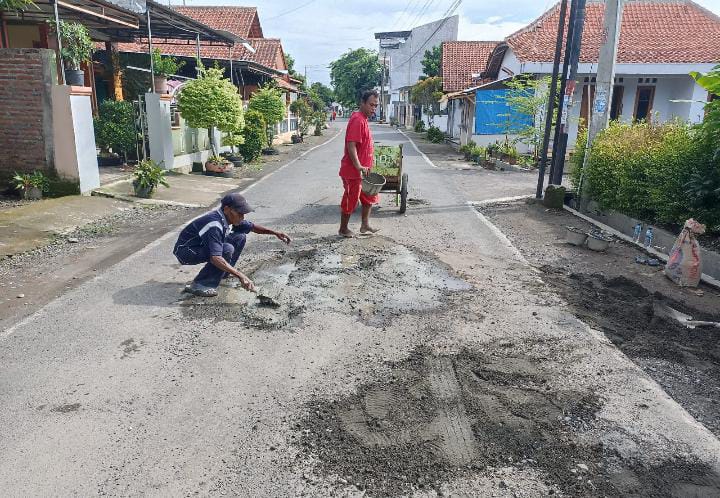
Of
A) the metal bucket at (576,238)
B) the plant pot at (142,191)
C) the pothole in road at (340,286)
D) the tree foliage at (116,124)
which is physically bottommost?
the pothole in road at (340,286)

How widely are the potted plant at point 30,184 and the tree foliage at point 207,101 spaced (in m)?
5.21

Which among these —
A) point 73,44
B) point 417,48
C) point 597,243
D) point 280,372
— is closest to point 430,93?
point 73,44

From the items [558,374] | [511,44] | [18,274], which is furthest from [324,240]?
[511,44]

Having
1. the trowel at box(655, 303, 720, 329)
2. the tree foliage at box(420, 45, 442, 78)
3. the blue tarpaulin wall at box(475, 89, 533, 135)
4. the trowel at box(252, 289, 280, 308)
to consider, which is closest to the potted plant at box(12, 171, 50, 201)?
the trowel at box(252, 289, 280, 308)

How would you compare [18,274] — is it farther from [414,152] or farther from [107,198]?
[414,152]

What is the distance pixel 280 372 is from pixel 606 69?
29.2 ft

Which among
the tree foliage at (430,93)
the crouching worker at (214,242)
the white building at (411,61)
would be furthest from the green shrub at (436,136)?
the crouching worker at (214,242)

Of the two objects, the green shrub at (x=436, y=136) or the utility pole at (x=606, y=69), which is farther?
the green shrub at (x=436, y=136)

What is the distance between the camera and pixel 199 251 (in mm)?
5297

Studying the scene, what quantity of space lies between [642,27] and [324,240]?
2225 centimetres

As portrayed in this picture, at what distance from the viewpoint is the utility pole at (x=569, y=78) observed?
10430mm

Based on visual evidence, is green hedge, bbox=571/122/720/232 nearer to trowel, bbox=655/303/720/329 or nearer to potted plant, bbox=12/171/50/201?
trowel, bbox=655/303/720/329

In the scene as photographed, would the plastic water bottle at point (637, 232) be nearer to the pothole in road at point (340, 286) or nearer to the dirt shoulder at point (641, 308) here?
the dirt shoulder at point (641, 308)

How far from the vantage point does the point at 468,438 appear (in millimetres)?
3139
